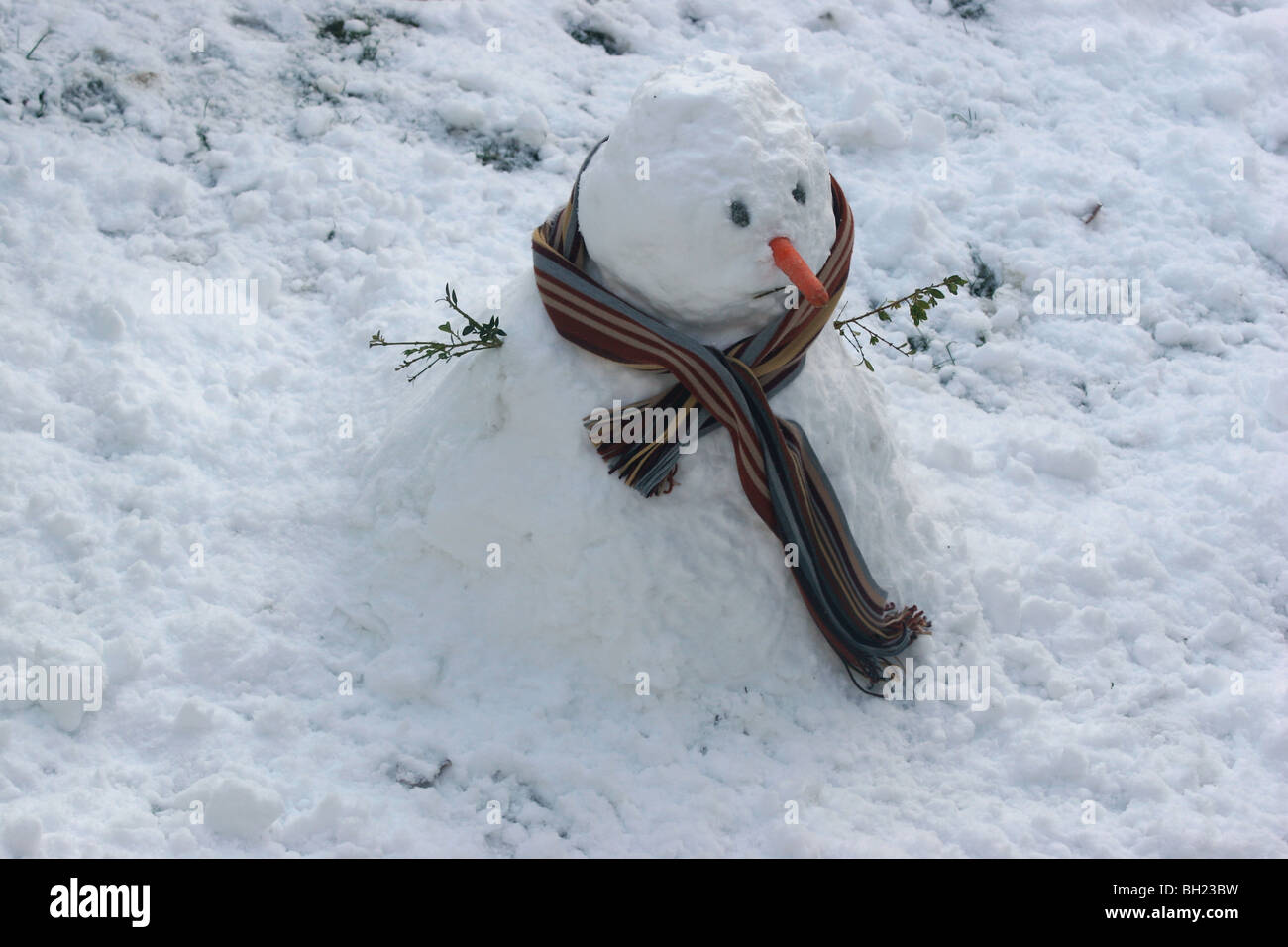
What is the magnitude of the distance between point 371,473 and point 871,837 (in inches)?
59.5

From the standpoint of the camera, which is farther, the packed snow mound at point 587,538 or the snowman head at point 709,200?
the packed snow mound at point 587,538

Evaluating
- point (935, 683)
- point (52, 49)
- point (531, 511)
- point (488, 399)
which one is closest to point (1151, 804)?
point (935, 683)

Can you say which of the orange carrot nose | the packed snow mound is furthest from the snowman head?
the packed snow mound

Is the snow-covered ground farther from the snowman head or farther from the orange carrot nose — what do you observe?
the orange carrot nose

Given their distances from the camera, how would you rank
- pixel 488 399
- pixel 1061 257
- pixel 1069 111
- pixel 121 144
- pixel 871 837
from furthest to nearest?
pixel 1069 111, pixel 1061 257, pixel 121 144, pixel 488 399, pixel 871 837

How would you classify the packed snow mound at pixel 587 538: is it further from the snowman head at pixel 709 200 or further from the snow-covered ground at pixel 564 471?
the snowman head at pixel 709 200

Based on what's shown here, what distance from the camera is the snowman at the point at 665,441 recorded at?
2.55m

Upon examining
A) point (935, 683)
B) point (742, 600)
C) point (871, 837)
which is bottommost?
point (871, 837)

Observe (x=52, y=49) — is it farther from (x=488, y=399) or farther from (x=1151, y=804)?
(x=1151, y=804)

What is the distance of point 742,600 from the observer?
110 inches

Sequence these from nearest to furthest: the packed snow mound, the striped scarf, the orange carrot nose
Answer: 1. the orange carrot nose
2. the striped scarf
3. the packed snow mound

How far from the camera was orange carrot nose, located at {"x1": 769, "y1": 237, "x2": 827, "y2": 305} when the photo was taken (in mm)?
2492

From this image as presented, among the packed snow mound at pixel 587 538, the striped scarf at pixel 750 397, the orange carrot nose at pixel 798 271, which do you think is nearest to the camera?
the orange carrot nose at pixel 798 271

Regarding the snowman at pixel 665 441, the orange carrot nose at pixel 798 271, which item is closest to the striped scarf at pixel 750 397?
the snowman at pixel 665 441
